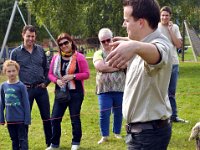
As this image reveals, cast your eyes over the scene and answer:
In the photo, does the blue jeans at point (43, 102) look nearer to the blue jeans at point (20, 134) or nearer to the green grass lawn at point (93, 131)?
the green grass lawn at point (93, 131)

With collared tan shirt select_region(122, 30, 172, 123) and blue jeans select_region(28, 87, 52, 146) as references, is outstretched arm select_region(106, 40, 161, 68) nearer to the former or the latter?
collared tan shirt select_region(122, 30, 172, 123)

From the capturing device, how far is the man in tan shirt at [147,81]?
2.60m

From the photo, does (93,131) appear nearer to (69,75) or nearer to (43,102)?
(43,102)

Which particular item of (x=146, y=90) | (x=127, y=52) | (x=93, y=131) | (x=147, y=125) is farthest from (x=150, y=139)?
(x=93, y=131)

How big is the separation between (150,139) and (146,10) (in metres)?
0.86

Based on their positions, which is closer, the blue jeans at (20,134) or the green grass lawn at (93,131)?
the blue jeans at (20,134)

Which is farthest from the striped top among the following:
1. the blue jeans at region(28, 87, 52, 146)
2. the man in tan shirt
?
the man in tan shirt

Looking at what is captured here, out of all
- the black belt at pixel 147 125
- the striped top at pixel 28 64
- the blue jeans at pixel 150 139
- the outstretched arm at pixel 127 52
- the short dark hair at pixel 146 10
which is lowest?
the blue jeans at pixel 150 139

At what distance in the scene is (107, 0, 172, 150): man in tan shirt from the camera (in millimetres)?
2600

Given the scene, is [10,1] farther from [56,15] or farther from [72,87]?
[72,87]

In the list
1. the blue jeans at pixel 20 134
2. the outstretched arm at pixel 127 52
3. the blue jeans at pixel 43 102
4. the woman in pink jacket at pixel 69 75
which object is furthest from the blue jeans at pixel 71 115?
the outstretched arm at pixel 127 52

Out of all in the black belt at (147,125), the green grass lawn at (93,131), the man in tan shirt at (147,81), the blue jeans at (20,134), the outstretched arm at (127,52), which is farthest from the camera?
the green grass lawn at (93,131)

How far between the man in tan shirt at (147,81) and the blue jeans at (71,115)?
10.6 feet

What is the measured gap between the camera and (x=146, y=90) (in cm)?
282
